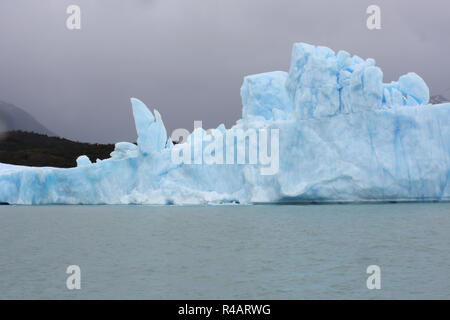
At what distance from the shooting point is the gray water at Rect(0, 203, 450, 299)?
6957 mm

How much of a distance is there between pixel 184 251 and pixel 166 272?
2.03m

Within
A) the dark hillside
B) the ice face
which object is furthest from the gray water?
the dark hillside

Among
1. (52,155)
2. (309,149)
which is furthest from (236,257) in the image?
(52,155)

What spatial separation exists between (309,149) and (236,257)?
1074cm

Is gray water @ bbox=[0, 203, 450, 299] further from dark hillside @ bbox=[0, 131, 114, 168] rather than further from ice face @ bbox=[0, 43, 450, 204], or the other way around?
dark hillside @ bbox=[0, 131, 114, 168]

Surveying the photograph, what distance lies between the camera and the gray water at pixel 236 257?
6.96m

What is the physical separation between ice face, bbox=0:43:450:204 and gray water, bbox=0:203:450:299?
329cm

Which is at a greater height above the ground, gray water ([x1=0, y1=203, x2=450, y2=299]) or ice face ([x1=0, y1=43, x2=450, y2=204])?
ice face ([x1=0, y1=43, x2=450, y2=204])

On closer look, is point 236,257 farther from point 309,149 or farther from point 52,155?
point 52,155

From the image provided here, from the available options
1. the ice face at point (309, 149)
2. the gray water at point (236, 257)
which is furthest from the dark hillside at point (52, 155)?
the gray water at point (236, 257)

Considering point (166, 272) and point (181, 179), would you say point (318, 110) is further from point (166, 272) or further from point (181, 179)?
point (166, 272)
